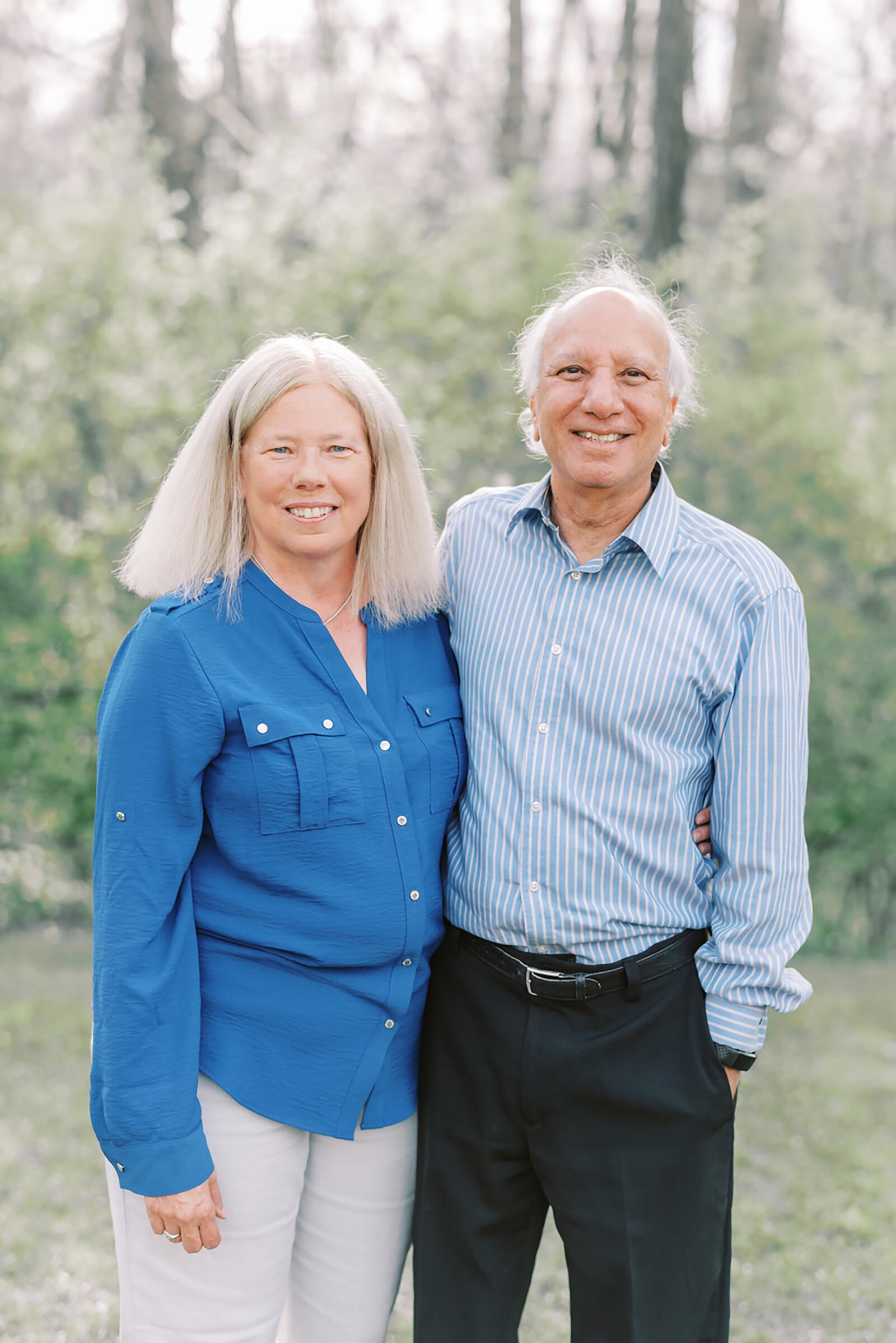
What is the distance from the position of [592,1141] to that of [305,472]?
1.30 metres

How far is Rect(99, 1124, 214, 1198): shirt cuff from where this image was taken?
1938mm

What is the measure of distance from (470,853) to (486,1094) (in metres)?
0.45

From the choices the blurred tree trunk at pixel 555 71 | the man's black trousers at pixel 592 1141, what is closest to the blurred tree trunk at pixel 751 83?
the blurred tree trunk at pixel 555 71

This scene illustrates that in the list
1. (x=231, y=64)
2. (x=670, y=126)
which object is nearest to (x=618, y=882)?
(x=670, y=126)

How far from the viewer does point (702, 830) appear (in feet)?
7.32

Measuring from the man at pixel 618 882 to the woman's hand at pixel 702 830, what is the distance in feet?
0.13

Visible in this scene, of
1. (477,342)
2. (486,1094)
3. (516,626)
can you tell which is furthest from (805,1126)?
(477,342)

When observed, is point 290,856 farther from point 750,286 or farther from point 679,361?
point 750,286

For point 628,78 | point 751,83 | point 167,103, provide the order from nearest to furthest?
point 167,103
point 751,83
point 628,78

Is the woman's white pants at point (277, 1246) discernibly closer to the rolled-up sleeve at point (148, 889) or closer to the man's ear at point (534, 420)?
the rolled-up sleeve at point (148, 889)

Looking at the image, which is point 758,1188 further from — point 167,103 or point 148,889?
point 167,103

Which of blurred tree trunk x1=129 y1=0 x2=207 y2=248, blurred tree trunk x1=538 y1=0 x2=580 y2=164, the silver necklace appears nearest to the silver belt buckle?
the silver necklace

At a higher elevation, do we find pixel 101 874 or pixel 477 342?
pixel 477 342

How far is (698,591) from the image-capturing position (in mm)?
2156
